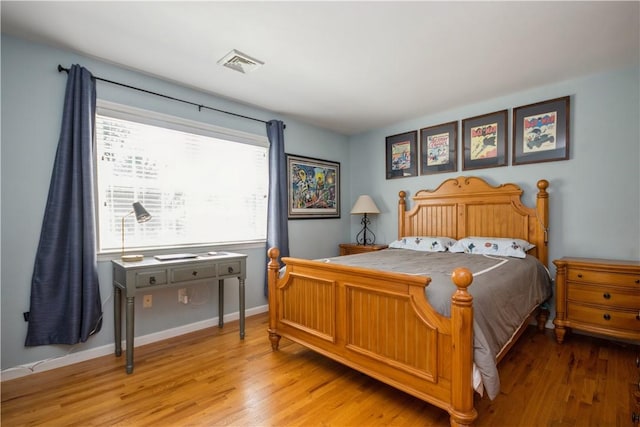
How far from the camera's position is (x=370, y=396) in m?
1.95

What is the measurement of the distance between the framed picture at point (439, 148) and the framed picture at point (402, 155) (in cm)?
10

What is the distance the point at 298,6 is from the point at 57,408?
2804 millimetres

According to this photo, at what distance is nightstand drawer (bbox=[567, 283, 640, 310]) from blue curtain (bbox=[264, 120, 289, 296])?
281cm

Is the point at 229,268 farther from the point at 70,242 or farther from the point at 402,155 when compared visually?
the point at 402,155

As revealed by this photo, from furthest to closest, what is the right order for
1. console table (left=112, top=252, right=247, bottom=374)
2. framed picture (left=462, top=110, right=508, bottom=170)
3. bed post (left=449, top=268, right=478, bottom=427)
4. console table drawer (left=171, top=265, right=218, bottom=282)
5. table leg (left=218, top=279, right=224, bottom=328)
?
framed picture (left=462, top=110, right=508, bottom=170), table leg (left=218, top=279, right=224, bottom=328), console table drawer (left=171, top=265, right=218, bottom=282), console table (left=112, top=252, right=247, bottom=374), bed post (left=449, top=268, right=478, bottom=427)

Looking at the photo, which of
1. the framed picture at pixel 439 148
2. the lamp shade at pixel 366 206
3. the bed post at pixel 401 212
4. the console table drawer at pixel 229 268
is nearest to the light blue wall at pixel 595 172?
the framed picture at pixel 439 148

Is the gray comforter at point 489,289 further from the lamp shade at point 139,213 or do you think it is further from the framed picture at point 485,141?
the lamp shade at point 139,213

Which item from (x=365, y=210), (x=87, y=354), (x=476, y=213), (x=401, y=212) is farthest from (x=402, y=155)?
(x=87, y=354)

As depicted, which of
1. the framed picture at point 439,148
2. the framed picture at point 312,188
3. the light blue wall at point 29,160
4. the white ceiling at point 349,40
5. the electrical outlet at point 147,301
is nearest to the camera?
the white ceiling at point 349,40

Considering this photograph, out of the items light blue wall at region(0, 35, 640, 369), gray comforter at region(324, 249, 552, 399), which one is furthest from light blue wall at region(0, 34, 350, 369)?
gray comforter at region(324, 249, 552, 399)

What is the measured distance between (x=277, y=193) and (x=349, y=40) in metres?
1.89

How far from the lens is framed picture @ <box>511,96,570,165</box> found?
119 inches

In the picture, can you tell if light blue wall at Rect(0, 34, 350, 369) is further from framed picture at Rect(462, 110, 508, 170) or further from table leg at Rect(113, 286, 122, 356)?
framed picture at Rect(462, 110, 508, 170)

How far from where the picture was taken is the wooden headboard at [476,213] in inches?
122
